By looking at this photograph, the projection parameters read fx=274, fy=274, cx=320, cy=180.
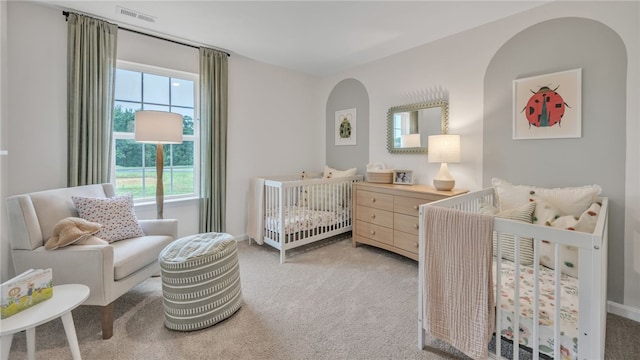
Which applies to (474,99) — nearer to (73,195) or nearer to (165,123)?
(165,123)

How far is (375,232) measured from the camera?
3107 millimetres

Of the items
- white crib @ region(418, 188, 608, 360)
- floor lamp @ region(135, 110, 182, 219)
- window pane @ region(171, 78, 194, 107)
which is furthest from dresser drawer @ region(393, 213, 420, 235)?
window pane @ region(171, 78, 194, 107)

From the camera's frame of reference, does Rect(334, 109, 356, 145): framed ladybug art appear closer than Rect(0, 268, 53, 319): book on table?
No

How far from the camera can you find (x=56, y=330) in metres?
1.76

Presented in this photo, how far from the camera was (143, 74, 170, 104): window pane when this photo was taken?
293cm

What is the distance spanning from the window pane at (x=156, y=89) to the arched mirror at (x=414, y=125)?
2622 millimetres

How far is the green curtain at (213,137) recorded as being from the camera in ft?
10.3

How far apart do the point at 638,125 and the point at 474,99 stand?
1.14 metres

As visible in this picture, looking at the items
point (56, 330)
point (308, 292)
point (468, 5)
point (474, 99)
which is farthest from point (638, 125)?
point (56, 330)

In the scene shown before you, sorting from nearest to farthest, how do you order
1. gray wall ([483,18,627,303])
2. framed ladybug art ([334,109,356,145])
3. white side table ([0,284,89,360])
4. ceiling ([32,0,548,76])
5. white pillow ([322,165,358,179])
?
white side table ([0,284,89,360]) < gray wall ([483,18,627,303]) < ceiling ([32,0,548,76]) < white pillow ([322,165,358,179]) < framed ladybug art ([334,109,356,145])

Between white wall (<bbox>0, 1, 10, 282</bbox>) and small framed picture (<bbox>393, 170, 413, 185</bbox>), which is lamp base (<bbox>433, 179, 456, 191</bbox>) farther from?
white wall (<bbox>0, 1, 10, 282</bbox>)

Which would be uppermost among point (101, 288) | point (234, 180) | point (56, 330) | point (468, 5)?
point (468, 5)

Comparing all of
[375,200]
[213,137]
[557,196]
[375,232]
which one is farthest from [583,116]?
[213,137]

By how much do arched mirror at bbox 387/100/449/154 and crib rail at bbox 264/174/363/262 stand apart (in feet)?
2.27
